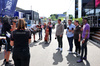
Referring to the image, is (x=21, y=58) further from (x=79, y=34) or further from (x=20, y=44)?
(x=79, y=34)

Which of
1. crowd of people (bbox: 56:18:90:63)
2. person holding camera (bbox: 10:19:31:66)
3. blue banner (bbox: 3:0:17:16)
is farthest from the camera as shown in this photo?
blue banner (bbox: 3:0:17:16)

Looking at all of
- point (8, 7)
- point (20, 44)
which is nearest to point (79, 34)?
point (20, 44)

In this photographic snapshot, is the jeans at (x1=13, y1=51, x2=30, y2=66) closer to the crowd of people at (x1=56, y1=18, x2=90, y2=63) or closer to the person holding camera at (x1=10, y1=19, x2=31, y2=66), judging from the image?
the person holding camera at (x1=10, y1=19, x2=31, y2=66)

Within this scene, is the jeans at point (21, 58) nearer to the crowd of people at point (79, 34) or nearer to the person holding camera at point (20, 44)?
the person holding camera at point (20, 44)

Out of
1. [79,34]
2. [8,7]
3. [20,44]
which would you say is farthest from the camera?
[8,7]

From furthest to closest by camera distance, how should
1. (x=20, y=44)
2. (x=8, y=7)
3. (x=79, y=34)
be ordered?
(x=8, y=7) → (x=79, y=34) → (x=20, y=44)

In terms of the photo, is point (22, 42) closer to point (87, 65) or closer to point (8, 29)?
point (8, 29)

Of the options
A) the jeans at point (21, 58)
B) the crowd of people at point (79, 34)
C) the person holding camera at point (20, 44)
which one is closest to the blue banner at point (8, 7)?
the crowd of people at point (79, 34)

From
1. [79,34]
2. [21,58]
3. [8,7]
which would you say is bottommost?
[21,58]

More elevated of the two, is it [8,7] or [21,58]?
[8,7]

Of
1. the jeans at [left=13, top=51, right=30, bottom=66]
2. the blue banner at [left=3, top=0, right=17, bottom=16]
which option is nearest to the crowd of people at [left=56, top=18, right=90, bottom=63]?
the jeans at [left=13, top=51, right=30, bottom=66]

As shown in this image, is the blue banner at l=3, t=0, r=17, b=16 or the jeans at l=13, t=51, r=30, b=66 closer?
the jeans at l=13, t=51, r=30, b=66

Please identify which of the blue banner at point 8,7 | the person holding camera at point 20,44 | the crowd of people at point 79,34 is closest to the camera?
the person holding camera at point 20,44

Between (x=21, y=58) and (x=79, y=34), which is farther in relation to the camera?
(x=79, y=34)
